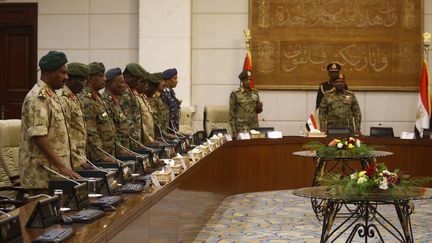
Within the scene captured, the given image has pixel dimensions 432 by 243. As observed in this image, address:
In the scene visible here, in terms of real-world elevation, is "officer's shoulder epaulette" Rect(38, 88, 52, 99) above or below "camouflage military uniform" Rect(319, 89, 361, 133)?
above

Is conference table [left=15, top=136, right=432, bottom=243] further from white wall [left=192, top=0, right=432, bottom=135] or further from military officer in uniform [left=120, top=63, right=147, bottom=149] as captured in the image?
white wall [left=192, top=0, right=432, bottom=135]

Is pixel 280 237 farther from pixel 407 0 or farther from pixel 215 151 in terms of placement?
pixel 407 0

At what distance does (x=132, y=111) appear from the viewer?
249 inches

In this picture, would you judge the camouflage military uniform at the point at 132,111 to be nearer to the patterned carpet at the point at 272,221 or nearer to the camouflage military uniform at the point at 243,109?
the patterned carpet at the point at 272,221

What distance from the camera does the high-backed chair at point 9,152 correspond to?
4.97 meters

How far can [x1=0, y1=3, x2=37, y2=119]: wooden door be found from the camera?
11141 mm

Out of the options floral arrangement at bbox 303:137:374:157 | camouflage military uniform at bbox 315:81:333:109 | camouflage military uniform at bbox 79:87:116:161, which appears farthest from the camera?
camouflage military uniform at bbox 315:81:333:109

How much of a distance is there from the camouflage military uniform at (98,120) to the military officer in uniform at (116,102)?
0.28m

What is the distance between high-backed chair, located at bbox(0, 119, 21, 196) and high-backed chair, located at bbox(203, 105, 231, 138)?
16.7 ft

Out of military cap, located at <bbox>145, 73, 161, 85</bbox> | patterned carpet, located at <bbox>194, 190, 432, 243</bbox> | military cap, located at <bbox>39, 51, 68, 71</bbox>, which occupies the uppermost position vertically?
military cap, located at <bbox>39, 51, 68, 71</bbox>

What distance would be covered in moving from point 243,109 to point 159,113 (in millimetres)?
2314

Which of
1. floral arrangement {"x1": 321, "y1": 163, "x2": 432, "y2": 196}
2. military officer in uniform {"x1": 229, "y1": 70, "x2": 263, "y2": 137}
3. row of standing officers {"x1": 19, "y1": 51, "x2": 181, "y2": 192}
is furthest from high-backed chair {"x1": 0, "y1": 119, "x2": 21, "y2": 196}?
military officer in uniform {"x1": 229, "y1": 70, "x2": 263, "y2": 137}

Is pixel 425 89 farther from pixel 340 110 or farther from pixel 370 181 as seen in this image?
pixel 370 181

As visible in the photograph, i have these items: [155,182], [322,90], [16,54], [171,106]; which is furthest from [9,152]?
[16,54]
